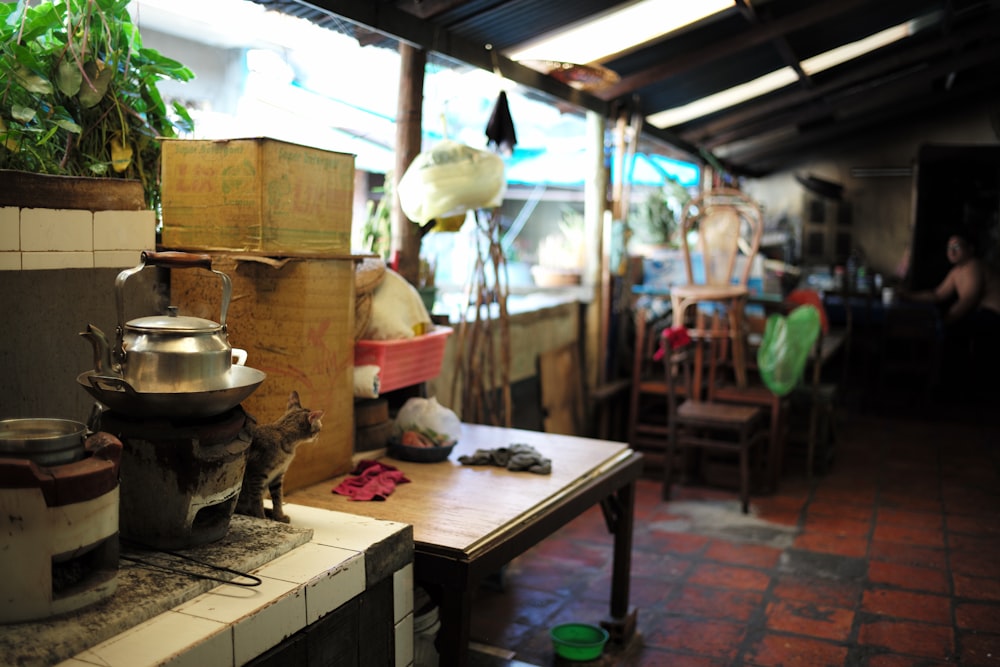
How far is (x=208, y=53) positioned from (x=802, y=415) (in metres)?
5.10

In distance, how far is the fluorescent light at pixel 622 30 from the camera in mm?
4910

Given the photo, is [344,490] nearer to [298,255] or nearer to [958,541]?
[298,255]

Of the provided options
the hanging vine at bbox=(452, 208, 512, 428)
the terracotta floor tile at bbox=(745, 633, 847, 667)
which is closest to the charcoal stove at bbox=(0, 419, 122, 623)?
the terracotta floor tile at bbox=(745, 633, 847, 667)

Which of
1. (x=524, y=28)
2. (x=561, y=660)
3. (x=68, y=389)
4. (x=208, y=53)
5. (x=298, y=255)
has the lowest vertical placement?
(x=561, y=660)

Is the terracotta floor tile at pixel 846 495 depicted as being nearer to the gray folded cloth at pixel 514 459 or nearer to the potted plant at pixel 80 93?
the gray folded cloth at pixel 514 459

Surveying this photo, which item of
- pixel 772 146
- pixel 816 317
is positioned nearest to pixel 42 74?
pixel 816 317

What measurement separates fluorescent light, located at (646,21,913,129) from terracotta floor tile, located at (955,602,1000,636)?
4561 mm

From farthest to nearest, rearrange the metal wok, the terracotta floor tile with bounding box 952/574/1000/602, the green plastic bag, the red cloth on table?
the green plastic bag < the terracotta floor tile with bounding box 952/574/1000/602 < the red cloth on table < the metal wok

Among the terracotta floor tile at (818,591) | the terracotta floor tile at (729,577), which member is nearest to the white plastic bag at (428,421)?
the terracotta floor tile at (729,577)

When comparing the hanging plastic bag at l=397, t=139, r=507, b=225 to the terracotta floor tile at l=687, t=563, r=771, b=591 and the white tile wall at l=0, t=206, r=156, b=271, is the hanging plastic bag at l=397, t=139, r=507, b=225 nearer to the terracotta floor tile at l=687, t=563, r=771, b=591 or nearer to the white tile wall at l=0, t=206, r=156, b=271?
the white tile wall at l=0, t=206, r=156, b=271

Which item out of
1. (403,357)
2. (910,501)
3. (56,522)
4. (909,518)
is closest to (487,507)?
(403,357)

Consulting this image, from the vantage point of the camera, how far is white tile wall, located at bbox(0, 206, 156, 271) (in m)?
2.05

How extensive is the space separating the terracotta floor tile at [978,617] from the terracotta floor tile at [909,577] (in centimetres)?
16

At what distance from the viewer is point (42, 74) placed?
7.56ft
